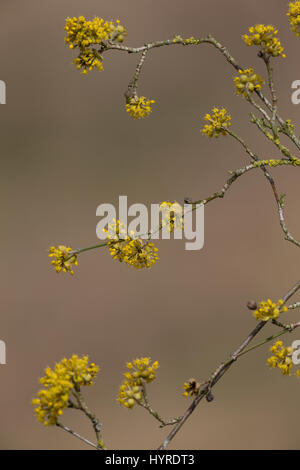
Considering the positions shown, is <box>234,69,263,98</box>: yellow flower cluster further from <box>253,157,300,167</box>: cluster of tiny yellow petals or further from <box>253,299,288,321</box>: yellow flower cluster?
<box>253,299,288,321</box>: yellow flower cluster

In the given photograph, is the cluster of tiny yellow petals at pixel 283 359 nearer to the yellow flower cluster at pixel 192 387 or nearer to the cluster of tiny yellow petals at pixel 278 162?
the yellow flower cluster at pixel 192 387

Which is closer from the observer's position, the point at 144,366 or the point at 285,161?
the point at 144,366

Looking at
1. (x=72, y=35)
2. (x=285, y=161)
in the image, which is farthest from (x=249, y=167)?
(x=72, y=35)

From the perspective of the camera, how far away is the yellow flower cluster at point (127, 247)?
778mm

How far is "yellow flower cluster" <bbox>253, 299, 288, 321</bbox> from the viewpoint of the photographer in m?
0.69

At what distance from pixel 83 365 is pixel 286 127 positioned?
0.40 m

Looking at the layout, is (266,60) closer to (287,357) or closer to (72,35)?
(72,35)

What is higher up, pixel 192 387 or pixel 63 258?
pixel 63 258

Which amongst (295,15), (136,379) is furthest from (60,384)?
(295,15)

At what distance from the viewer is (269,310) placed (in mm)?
695

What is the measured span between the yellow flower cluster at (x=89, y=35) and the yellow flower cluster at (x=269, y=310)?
0.36 meters

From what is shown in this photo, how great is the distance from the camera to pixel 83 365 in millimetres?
666

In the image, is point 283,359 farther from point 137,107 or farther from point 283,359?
point 137,107

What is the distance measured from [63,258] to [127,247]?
3.4 inches
